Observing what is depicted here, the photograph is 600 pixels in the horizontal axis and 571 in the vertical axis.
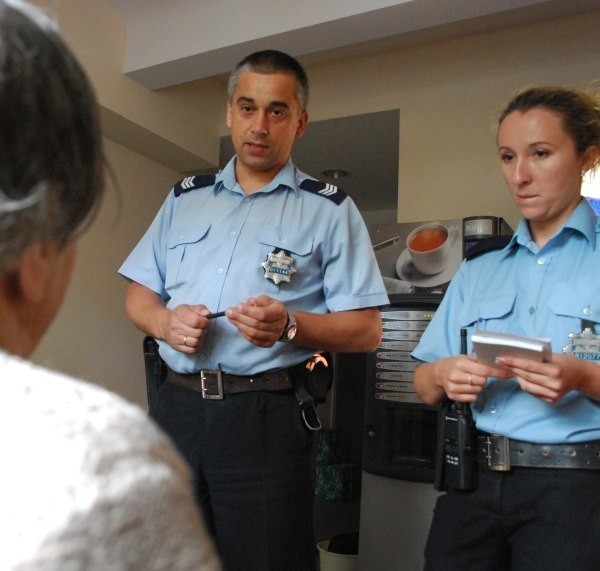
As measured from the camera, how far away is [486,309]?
1.34 meters

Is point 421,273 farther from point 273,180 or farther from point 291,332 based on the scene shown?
point 291,332

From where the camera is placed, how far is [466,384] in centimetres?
122

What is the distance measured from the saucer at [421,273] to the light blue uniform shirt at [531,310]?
110 cm

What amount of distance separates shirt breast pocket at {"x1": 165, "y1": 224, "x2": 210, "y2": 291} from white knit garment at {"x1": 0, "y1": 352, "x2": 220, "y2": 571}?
1.20 meters

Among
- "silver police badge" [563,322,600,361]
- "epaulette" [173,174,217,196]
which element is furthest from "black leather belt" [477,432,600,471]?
"epaulette" [173,174,217,196]

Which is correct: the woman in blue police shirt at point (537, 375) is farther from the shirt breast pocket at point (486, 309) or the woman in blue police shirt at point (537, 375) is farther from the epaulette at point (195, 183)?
the epaulette at point (195, 183)

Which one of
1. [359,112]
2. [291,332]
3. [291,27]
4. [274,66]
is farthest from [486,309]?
[359,112]

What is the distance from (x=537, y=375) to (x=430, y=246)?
1.56m

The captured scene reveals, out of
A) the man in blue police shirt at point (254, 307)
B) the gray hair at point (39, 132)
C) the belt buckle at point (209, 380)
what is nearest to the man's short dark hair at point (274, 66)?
the man in blue police shirt at point (254, 307)

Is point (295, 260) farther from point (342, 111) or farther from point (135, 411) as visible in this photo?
point (342, 111)

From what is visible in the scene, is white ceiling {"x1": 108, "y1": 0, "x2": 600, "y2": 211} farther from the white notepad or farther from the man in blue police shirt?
the white notepad

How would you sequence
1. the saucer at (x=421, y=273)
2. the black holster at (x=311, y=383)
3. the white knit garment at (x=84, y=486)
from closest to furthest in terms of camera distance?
the white knit garment at (x=84, y=486) → the black holster at (x=311, y=383) → the saucer at (x=421, y=273)

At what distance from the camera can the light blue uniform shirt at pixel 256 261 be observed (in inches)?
55.5

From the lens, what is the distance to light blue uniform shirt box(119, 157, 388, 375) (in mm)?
1410
